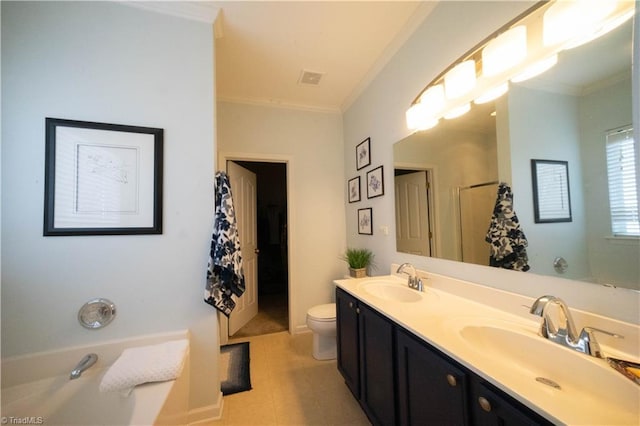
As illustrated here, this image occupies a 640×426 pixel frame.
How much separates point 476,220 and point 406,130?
33.6 inches

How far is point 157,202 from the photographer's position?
139cm

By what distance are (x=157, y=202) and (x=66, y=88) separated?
810mm

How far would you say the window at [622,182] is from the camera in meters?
0.72

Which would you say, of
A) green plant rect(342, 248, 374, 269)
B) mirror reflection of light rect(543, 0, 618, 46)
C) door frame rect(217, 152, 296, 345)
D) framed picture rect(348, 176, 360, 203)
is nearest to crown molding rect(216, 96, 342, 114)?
door frame rect(217, 152, 296, 345)

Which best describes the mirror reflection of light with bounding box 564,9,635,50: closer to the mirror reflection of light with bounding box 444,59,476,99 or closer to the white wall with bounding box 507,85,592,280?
the white wall with bounding box 507,85,592,280

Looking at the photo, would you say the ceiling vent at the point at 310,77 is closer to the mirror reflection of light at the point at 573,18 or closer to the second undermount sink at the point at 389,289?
the mirror reflection of light at the point at 573,18

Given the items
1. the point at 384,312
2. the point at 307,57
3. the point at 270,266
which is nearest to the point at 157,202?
the point at 384,312

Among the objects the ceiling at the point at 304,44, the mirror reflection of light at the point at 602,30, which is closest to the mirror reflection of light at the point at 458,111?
the mirror reflection of light at the point at 602,30

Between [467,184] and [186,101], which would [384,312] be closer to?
[467,184]

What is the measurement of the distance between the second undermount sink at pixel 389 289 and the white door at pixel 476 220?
17.7 inches

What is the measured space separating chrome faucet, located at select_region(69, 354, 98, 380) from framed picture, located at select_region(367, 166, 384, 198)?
2222 millimetres

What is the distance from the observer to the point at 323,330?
2.00m

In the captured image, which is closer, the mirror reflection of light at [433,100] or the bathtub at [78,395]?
the bathtub at [78,395]

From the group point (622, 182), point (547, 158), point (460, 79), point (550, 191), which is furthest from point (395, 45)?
point (622, 182)
